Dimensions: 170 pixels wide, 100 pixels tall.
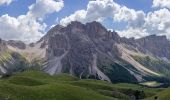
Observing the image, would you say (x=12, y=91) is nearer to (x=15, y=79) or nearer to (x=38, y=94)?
(x=38, y=94)

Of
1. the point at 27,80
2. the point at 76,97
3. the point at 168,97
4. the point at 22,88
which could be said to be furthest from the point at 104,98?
the point at 27,80

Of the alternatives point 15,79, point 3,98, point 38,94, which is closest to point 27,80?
point 15,79

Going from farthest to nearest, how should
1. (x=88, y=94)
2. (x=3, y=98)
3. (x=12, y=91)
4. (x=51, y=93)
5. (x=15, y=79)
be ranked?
1. (x=15, y=79)
2. (x=88, y=94)
3. (x=51, y=93)
4. (x=12, y=91)
5. (x=3, y=98)

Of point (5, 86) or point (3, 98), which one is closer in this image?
point (3, 98)

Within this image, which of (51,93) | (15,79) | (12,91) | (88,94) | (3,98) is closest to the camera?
(3,98)

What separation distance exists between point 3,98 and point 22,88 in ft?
50.5

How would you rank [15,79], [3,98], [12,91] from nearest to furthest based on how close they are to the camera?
[3,98]
[12,91]
[15,79]

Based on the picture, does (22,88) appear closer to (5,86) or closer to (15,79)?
(5,86)

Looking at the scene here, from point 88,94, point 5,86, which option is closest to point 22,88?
point 5,86

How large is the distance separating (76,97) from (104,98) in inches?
549

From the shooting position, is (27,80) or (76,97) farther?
(27,80)

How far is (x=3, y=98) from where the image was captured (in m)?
102

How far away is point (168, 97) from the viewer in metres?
125

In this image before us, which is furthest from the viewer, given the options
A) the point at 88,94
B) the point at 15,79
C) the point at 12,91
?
the point at 15,79
